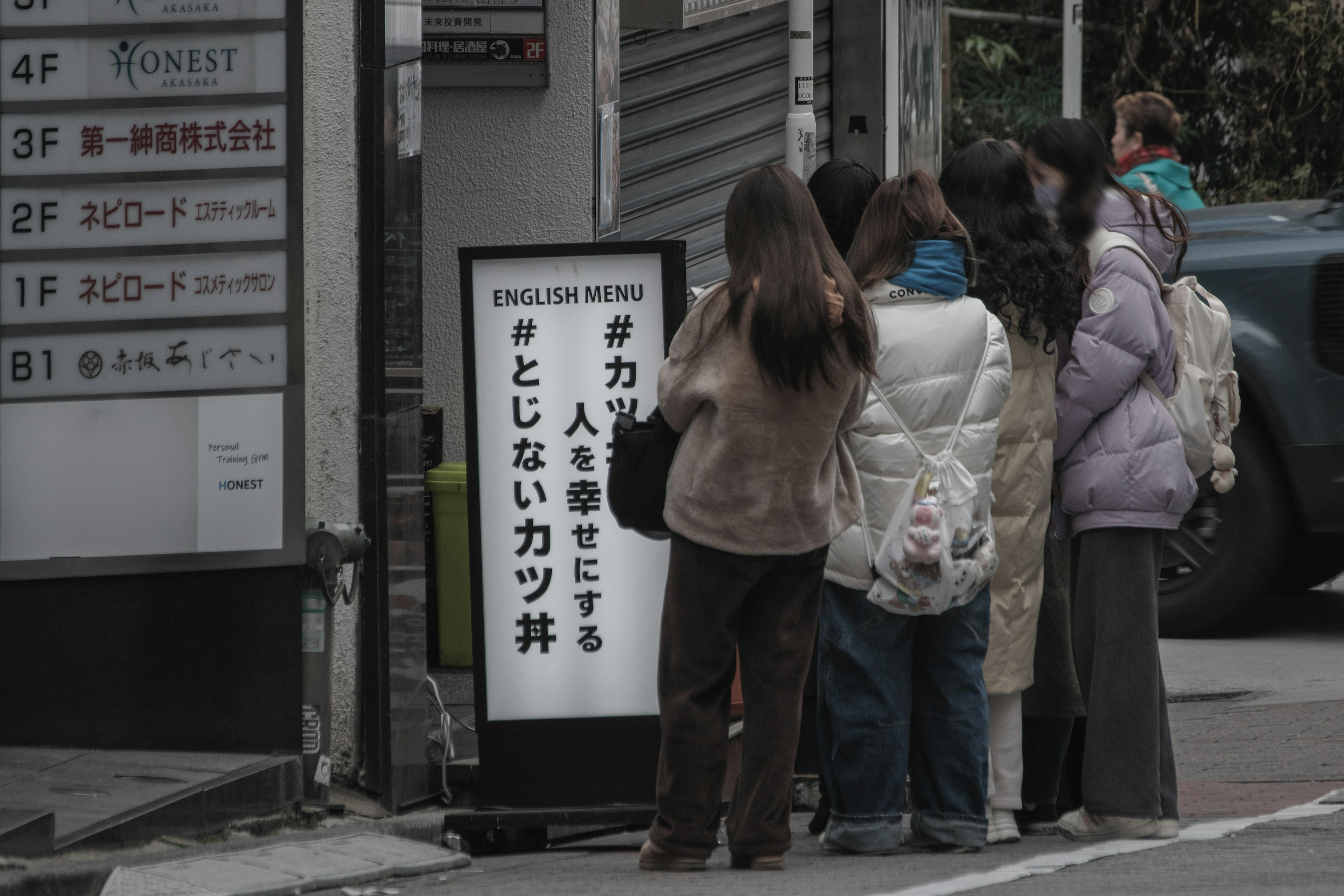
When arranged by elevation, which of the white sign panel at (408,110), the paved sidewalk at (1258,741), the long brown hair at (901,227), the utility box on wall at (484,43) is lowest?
the paved sidewalk at (1258,741)

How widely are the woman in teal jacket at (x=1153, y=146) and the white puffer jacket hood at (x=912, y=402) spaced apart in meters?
4.71

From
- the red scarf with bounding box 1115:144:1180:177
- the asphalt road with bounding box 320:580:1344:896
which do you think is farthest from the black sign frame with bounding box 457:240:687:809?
the red scarf with bounding box 1115:144:1180:177

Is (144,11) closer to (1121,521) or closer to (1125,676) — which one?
(1121,521)

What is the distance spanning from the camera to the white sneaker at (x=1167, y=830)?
4699 mm

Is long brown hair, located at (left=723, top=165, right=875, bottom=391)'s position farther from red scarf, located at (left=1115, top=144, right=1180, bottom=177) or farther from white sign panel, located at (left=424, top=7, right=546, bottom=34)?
red scarf, located at (left=1115, top=144, right=1180, bottom=177)

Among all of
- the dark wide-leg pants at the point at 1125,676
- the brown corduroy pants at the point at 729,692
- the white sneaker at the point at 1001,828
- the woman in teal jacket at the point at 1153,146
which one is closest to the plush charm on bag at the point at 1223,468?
the dark wide-leg pants at the point at 1125,676

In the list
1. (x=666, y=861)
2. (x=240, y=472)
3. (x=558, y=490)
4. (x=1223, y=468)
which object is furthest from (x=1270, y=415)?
(x=240, y=472)

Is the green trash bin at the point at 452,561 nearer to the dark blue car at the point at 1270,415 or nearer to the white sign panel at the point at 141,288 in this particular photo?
the white sign panel at the point at 141,288

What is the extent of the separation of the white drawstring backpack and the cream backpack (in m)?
0.66

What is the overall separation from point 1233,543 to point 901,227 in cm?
394

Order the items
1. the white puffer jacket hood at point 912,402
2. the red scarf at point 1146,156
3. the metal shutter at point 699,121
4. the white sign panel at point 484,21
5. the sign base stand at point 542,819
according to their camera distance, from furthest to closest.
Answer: the metal shutter at point 699,121
the red scarf at point 1146,156
the white sign panel at point 484,21
the sign base stand at point 542,819
the white puffer jacket hood at point 912,402

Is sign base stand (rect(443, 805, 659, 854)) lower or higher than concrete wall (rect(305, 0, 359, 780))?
lower

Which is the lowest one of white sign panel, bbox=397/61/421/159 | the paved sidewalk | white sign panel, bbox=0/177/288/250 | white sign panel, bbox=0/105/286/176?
the paved sidewalk

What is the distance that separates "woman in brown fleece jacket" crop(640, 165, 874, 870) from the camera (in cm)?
418
